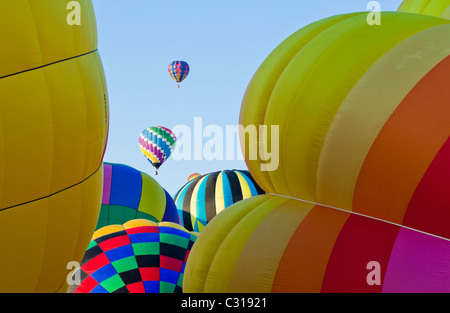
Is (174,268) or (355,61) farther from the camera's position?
(174,268)

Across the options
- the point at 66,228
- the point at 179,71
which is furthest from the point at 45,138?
the point at 179,71

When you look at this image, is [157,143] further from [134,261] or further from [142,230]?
[134,261]

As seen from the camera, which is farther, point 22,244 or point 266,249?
point 22,244

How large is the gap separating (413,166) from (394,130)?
0.25 m

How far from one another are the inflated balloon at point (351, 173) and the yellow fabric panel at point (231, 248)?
0.03 feet

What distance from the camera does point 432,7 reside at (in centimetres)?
624

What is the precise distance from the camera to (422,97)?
11.8ft

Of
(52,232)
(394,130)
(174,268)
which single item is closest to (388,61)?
(394,130)

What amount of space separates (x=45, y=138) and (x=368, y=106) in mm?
2347

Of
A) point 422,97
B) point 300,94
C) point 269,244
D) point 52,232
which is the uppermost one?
point 300,94

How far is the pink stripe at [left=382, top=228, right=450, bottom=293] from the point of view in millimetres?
3451

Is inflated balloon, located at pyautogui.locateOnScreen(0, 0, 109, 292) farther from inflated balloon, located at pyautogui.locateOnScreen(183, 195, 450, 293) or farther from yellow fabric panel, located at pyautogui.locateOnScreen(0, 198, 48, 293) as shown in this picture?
inflated balloon, located at pyautogui.locateOnScreen(183, 195, 450, 293)

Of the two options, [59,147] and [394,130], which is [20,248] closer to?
[59,147]

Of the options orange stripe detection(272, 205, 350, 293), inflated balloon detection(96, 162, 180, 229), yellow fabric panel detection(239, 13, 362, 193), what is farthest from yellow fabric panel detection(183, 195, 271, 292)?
inflated balloon detection(96, 162, 180, 229)
